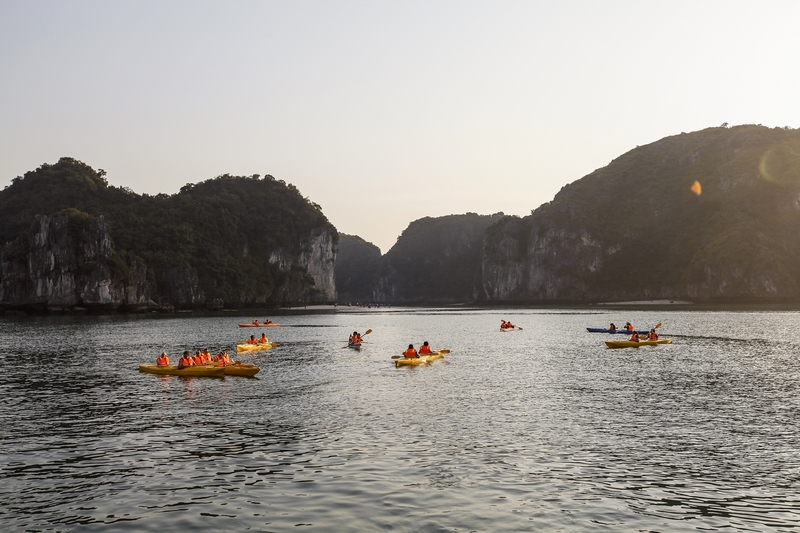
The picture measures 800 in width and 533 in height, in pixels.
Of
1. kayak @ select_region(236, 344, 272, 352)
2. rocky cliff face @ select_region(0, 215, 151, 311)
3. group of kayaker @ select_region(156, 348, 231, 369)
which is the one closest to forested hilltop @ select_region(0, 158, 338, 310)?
rocky cliff face @ select_region(0, 215, 151, 311)

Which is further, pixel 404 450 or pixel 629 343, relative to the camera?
pixel 629 343

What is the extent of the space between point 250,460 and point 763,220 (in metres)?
203

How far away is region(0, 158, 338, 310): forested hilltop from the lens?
433 feet

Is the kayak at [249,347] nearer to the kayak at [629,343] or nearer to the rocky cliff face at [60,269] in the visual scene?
the kayak at [629,343]

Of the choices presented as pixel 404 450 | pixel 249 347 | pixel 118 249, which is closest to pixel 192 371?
pixel 249 347

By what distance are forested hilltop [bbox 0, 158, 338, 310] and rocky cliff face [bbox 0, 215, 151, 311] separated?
20 centimetres

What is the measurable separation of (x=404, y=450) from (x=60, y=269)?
130517 millimetres

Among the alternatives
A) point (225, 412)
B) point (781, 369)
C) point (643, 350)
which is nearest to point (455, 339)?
point (643, 350)

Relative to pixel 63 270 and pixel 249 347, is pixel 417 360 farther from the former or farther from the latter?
pixel 63 270

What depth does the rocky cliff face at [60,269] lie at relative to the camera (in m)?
130

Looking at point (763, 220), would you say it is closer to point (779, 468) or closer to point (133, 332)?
point (133, 332)

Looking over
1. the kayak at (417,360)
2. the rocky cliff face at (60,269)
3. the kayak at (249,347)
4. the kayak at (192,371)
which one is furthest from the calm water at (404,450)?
the rocky cliff face at (60,269)

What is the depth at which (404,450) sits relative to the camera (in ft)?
63.0

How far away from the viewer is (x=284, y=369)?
41.5 meters
